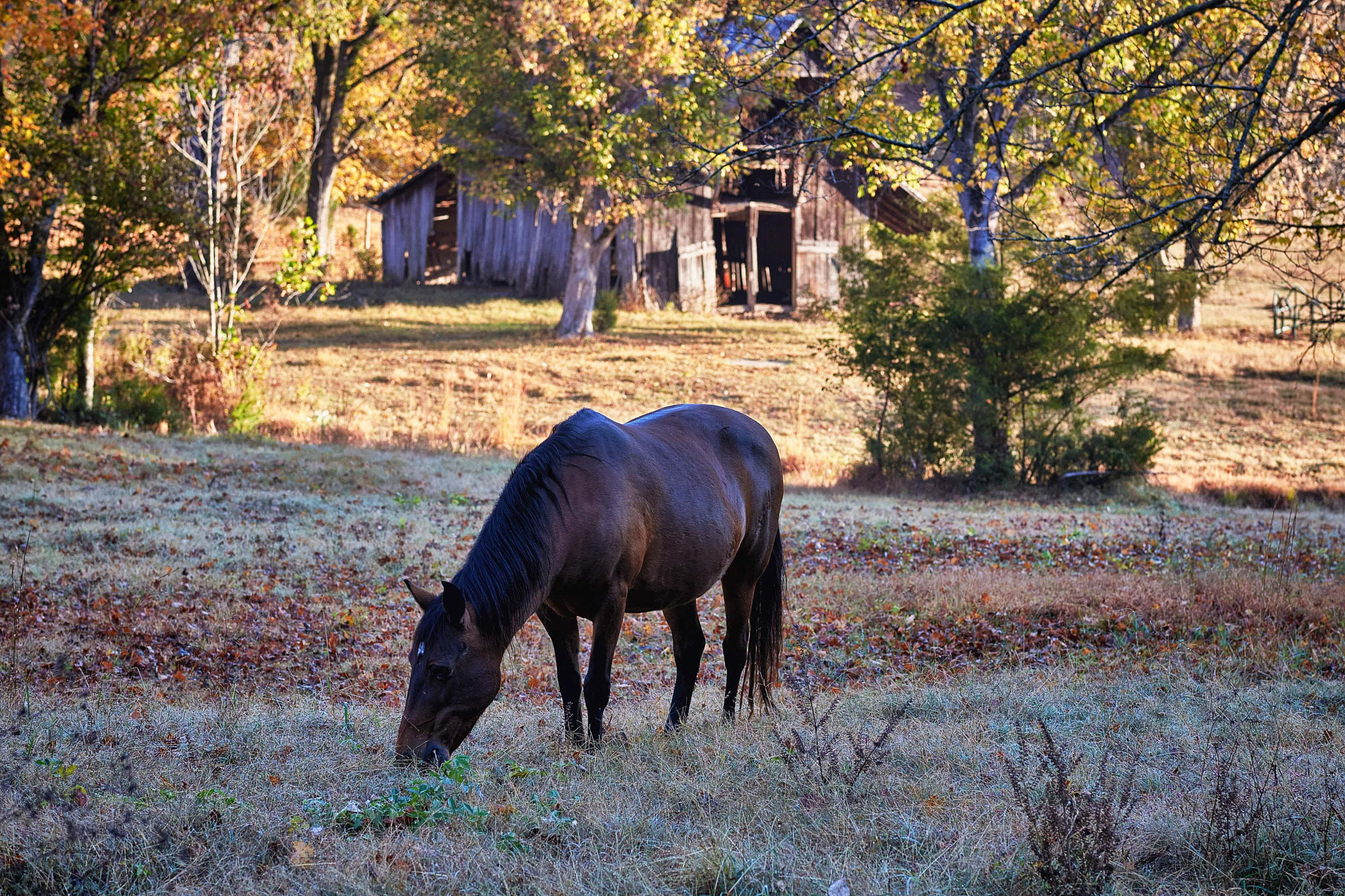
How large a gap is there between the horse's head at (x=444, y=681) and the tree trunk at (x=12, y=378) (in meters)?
14.1

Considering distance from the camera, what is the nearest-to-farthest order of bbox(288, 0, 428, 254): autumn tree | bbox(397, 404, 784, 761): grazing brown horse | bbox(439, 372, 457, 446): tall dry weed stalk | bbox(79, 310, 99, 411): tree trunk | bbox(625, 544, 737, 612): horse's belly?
bbox(397, 404, 784, 761): grazing brown horse < bbox(625, 544, 737, 612): horse's belly < bbox(79, 310, 99, 411): tree trunk < bbox(439, 372, 457, 446): tall dry weed stalk < bbox(288, 0, 428, 254): autumn tree

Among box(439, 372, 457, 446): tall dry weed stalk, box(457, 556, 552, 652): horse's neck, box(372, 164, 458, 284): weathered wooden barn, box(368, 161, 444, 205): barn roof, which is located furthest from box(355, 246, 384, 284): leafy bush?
box(457, 556, 552, 652): horse's neck

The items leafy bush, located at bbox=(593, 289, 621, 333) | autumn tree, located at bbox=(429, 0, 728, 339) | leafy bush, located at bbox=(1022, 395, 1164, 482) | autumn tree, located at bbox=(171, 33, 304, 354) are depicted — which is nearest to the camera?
leafy bush, located at bbox=(1022, 395, 1164, 482)

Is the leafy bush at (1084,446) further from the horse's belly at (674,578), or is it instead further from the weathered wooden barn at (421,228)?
the weathered wooden barn at (421,228)

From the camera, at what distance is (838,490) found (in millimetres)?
16406

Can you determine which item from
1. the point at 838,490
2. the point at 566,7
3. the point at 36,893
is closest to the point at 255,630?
the point at 36,893

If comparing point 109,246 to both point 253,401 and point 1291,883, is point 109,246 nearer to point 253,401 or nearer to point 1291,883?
point 253,401

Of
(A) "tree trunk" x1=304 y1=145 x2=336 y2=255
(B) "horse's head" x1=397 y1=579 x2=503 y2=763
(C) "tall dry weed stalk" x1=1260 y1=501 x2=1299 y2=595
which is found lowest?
(C) "tall dry weed stalk" x1=1260 y1=501 x2=1299 y2=595

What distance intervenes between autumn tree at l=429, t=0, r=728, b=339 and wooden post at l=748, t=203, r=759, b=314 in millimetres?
6501

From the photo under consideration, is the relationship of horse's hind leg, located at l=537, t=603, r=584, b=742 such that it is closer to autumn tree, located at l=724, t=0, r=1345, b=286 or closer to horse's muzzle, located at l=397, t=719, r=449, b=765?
horse's muzzle, located at l=397, t=719, r=449, b=765

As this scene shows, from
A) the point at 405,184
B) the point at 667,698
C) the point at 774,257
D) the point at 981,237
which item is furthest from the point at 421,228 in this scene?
the point at 667,698

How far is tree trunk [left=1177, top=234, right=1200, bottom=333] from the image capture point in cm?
797

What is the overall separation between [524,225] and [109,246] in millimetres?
18977

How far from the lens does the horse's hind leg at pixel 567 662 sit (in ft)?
18.0
